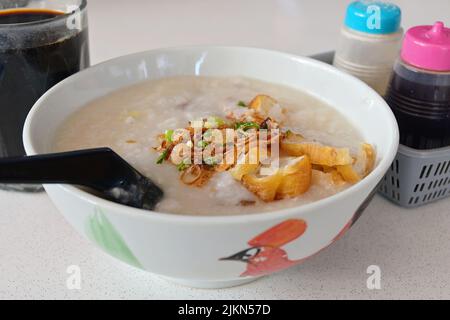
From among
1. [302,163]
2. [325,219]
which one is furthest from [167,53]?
[325,219]

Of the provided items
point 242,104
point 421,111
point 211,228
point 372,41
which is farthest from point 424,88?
point 211,228

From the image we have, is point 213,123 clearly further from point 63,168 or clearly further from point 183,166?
point 63,168

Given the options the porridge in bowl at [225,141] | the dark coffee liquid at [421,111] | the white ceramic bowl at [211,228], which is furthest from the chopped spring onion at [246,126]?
the dark coffee liquid at [421,111]

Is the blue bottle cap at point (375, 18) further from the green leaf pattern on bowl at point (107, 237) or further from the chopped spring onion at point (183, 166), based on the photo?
the green leaf pattern on bowl at point (107, 237)

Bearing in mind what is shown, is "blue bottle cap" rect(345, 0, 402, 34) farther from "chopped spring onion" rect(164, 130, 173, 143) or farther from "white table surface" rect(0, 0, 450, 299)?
"chopped spring onion" rect(164, 130, 173, 143)
